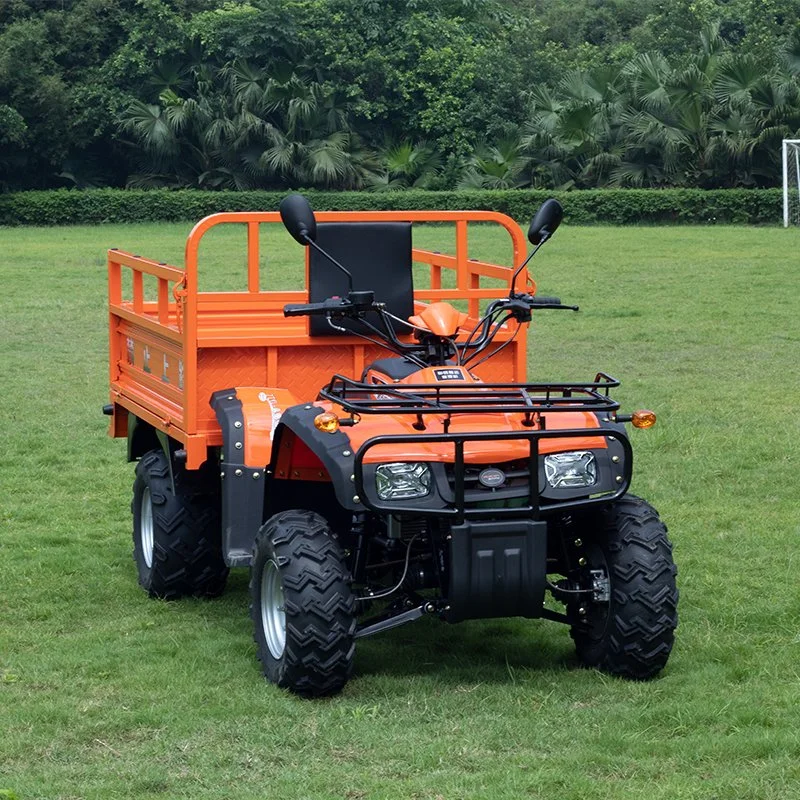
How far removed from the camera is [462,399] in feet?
18.0

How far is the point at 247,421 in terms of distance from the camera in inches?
241

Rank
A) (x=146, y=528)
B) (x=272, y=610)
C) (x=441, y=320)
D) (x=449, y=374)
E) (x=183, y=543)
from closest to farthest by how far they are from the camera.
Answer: (x=272, y=610), (x=449, y=374), (x=441, y=320), (x=183, y=543), (x=146, y=528)

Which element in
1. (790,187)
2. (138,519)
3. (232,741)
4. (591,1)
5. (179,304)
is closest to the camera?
(232,741)

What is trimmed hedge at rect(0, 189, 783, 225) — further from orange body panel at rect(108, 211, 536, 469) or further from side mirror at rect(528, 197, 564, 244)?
side mirror at rect(528, 197, 564, 244)

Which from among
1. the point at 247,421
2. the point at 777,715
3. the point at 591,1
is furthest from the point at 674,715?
the point at 591,1

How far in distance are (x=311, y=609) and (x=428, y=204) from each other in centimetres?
3073

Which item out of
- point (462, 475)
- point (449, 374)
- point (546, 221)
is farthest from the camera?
point (546, 221)

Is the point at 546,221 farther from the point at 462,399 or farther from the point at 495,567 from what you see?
the point at 495,567

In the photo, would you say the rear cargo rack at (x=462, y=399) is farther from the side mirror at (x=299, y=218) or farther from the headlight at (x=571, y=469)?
the side mirror at (x=299, y=218)

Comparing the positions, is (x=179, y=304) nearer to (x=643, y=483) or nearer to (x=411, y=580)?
(x=411, y=580)

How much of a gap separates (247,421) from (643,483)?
3.76 metres

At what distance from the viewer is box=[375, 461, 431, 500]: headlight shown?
17.0ft

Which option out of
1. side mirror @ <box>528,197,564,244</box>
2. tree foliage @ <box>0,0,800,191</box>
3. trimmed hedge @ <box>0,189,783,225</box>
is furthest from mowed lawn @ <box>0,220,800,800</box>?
tree foliage @ <box>0,0,800,191</box>

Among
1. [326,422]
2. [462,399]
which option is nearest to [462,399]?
[462,399]
